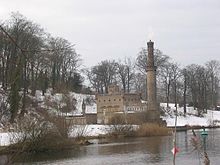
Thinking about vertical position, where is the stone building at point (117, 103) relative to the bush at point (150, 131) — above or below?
above

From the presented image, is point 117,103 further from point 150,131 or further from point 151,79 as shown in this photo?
point 150,131

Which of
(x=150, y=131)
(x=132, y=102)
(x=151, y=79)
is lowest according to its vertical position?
(x=150, y=131)

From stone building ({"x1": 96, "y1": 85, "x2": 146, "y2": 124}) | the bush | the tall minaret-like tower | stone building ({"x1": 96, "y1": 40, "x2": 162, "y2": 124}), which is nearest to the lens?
the bush

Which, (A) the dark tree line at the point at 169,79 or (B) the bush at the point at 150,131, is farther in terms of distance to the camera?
(A) the dark tree line at the point at 169,79

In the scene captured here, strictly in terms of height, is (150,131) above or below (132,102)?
below

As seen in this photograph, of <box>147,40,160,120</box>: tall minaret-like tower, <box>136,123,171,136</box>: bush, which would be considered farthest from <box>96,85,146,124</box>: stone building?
<box>136,123,171,136</box>: bush

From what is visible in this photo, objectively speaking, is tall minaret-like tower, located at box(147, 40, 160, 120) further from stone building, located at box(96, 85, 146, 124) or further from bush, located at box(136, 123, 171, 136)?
bush, located at box(136, 123, 171, 136)

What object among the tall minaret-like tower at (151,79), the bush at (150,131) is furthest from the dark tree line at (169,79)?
the bush at (150,131)

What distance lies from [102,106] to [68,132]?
39092mm

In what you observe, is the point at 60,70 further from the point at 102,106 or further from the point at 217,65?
the point at 217,65

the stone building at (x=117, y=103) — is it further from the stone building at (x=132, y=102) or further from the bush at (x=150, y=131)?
the bush at (x=150, y=131)

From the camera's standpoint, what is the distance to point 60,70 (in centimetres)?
8700

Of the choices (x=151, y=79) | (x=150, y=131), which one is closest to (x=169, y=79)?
(x=151, y=79)

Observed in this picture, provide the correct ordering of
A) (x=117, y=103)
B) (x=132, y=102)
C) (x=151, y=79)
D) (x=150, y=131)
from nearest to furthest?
1. (x=150, y=131)
2. (x=151, y=79)
3. (x=132, y=102)
4. (x=117, y=103)
